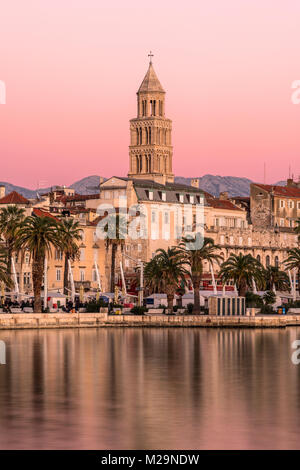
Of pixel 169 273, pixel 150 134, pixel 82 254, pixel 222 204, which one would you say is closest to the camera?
pixel 169 273

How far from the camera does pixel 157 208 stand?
16100 centimetres

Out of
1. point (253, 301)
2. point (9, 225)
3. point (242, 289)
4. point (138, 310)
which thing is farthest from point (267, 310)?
point (9, 225)

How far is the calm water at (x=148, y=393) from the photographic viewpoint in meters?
40.0

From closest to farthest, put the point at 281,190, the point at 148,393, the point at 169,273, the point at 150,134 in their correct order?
1. the point at 148,393
2. the point at 169,273
3. the point at 281,190
4. the point at 150,134

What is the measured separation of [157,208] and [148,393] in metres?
109

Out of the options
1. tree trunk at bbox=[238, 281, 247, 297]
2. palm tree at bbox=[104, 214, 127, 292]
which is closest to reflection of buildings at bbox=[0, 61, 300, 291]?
palm tree at bbox=[104, 214, 127, 292]

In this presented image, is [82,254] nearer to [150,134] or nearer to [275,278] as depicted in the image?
[275,278]

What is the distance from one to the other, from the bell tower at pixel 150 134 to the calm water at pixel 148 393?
10289 centimetres

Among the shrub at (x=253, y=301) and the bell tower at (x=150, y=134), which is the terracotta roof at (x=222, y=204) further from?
the shrub at (x=253, y=301)

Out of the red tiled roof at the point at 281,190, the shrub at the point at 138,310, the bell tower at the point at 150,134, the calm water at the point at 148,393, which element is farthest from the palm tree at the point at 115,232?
the calm water at the point at 148,393

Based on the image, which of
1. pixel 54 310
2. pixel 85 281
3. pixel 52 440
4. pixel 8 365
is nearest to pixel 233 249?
pixel 85 281

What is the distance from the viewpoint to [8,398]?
50500 mm

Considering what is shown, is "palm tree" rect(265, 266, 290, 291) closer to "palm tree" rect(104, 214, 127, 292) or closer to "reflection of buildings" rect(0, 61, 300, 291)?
"reflection of buildings" rect(0, 61, 300, 291)
